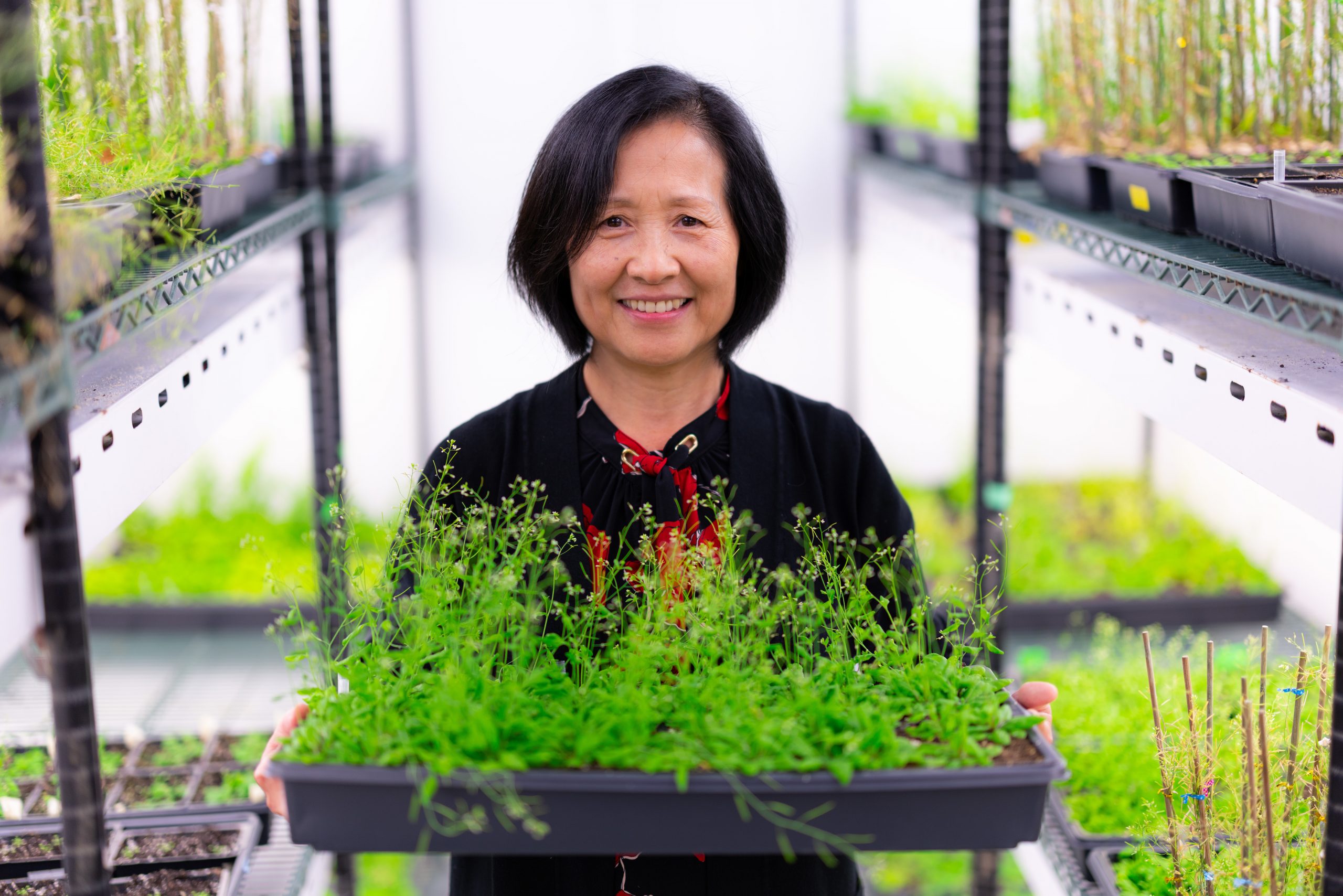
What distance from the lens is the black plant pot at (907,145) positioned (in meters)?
3.05

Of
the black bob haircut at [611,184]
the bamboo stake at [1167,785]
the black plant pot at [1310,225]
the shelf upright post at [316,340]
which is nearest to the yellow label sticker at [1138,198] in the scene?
the black plant pot at [1310,225]

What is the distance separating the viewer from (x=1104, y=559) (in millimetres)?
3473

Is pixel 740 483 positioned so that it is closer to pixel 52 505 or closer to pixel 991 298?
pixel 52 505

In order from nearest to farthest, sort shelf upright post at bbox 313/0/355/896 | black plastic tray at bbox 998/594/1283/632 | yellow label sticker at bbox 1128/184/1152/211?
1. yellow label sticker at bbox 1128/184/1152/211
2. shelf upright post at bbox 313/0/355/896
3. black plastic tray at bbox 998/594/1283/632

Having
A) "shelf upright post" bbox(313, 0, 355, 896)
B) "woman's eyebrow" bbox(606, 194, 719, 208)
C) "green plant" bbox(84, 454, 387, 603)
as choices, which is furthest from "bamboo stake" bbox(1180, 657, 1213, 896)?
"green plant" bbox(84, 454, 387, 603)

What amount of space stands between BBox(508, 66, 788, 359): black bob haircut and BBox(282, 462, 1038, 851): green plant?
0.31 m

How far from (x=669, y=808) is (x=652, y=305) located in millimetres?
607

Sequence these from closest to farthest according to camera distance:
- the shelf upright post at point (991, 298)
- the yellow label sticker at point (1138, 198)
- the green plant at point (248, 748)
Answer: the yellow label sticker at point (1138, 198) < the shelf upright post at point (991, 298) < the green plant at point (248, 748)

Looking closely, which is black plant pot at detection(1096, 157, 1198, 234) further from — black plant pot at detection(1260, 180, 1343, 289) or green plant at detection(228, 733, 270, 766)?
green plant at detection(228, 733, 270, 766)

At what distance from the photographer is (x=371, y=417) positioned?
3725mm

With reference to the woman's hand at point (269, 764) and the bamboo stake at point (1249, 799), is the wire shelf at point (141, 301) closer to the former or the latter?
the woman's hand at point (269, 764)

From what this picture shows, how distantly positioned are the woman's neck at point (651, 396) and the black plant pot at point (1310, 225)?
67 centimetres

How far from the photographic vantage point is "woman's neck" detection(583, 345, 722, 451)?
147cm

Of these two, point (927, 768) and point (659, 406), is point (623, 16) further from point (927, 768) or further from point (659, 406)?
point (927, 768)
